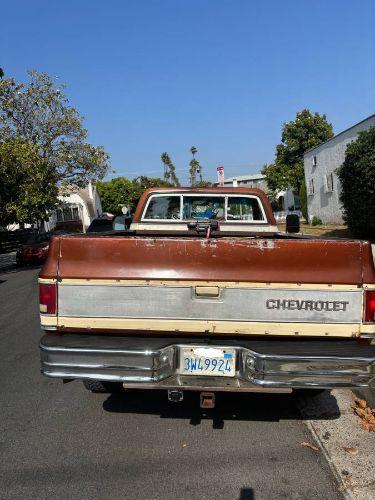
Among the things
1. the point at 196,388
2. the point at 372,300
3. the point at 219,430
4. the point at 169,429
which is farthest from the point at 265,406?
the point at 372,300

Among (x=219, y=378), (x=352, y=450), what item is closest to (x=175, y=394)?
(x=219, y=378)

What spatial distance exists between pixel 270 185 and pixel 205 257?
4419 centimetres

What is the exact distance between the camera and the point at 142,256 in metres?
3.43

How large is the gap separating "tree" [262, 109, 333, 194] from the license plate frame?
4088 centimetres

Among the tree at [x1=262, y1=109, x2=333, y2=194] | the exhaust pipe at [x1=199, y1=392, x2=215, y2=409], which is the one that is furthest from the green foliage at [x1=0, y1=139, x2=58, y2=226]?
the tree at [x1=262, y1=109, x2=333, y2=194]

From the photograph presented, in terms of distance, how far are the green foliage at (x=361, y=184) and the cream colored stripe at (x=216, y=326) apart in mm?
12834

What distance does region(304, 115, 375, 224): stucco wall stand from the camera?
77.9 feet

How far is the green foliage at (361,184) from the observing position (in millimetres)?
15359

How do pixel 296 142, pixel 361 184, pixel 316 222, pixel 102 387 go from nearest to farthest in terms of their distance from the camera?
pixel 102 387 → pixel 361 184 → pixel 316 222 → pixel 296 142

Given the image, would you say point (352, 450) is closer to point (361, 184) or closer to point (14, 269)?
point (361, 184)

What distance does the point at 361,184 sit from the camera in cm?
1578

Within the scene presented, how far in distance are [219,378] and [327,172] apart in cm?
2405

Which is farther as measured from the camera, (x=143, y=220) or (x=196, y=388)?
(x=143, y=220)

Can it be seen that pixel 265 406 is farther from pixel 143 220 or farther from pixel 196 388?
pixel 143 220
